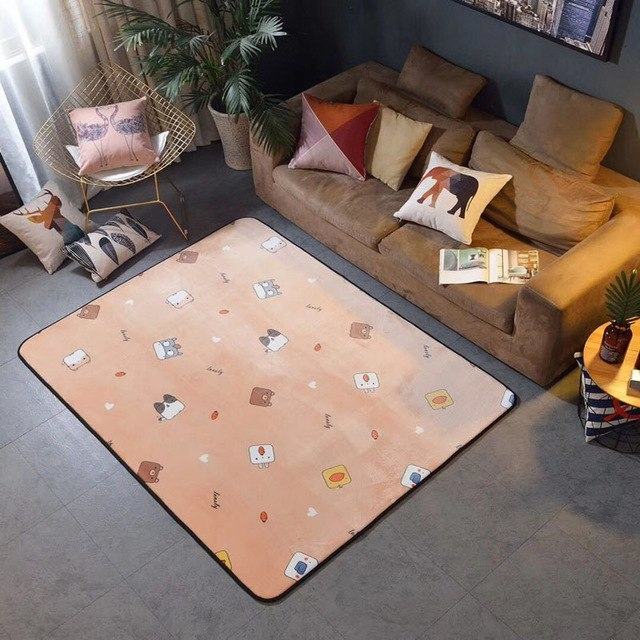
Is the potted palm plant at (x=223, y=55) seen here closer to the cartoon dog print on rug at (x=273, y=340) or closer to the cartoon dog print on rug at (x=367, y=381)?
the cartoon dog print on rug at (x=273, y=340)

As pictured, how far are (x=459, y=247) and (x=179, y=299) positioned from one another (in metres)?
1.55

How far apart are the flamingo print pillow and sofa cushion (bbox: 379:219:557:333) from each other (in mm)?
1527

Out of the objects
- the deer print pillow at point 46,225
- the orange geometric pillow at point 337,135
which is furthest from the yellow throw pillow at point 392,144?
the deer print pillow at point 46,225

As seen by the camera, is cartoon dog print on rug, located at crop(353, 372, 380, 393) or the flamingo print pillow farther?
the flamingo print pillow

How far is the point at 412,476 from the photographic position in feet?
11.4

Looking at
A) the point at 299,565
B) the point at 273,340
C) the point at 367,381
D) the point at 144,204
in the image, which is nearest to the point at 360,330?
the point at 367,381

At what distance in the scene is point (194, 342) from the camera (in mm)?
4109

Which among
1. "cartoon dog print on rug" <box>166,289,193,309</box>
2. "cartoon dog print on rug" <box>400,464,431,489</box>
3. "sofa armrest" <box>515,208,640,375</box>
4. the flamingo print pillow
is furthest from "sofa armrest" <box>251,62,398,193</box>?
"cartoon dog print on rug" <box>400,464,431,489</box>

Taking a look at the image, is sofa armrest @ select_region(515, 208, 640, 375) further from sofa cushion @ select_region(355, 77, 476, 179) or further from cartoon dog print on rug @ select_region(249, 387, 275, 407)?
cartoon dog print on rug @ select_region(249, 387, 275, 407)

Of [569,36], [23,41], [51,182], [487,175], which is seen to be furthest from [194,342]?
[569,36]

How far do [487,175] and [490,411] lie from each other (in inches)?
46.9

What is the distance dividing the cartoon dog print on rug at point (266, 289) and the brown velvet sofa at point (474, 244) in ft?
1.39

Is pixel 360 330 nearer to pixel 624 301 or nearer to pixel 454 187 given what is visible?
pixel 454 187

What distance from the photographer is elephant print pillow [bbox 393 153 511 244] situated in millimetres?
3934
